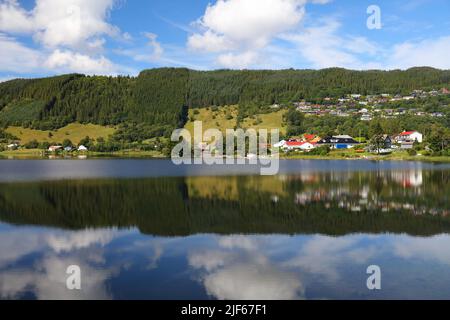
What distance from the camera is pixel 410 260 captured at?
63.4 ft

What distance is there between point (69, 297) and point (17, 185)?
1605 inches

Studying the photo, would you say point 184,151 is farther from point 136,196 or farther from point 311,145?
point 136,196

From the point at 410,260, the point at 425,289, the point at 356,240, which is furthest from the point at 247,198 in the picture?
the point at 425,289

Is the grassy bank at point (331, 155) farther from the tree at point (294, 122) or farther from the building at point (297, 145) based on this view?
the tree at point (294, 122)

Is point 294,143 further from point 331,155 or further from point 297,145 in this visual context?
point 331,155

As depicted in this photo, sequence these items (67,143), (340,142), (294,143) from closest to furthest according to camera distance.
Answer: (340,142)
(294,143)
(67,143)

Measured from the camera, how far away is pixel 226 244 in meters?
22.7

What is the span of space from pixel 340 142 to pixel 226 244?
447 ft

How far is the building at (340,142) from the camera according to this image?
495 ft

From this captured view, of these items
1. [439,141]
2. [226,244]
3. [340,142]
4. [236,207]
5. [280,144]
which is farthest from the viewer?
[280,144]

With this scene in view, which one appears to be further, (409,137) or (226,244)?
(409,137)

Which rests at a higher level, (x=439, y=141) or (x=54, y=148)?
(x=54, y=148)

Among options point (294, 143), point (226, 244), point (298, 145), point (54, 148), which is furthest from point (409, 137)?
point (226, 244)

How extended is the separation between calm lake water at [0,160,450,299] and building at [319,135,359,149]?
4323 inches
